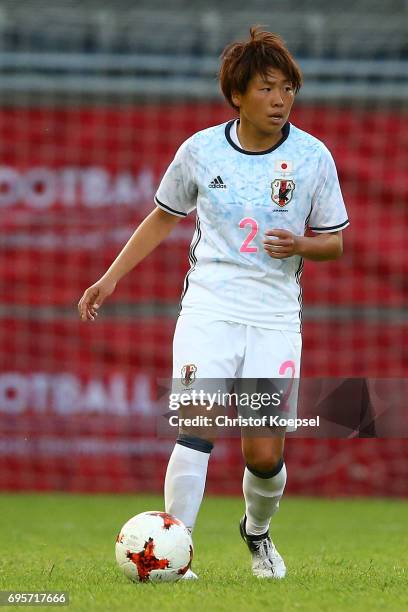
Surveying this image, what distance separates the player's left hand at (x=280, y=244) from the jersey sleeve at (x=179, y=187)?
49 cm

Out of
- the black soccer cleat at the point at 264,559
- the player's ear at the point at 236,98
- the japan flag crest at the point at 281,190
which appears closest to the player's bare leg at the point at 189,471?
the black soccer cleat at the point at 264,559

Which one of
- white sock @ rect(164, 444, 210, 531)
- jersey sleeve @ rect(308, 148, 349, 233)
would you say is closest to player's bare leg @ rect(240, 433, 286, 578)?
white sock @ rect(164, 444, 210, 531)

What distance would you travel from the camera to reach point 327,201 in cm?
477

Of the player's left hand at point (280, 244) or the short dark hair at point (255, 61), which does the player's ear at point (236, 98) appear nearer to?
the short dark hair at point (255, 61)

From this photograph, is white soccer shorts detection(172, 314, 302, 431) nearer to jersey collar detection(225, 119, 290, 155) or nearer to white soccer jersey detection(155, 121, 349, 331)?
white soccer jersey detection(155, 121, 349, 331)

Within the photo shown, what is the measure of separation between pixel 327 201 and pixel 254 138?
1.18 ft

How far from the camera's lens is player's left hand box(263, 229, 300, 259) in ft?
14.6

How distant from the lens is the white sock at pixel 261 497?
15.6ft

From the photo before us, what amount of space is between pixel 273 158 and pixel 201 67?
571 cm

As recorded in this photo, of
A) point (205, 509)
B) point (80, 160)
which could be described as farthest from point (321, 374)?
point (80, 160)

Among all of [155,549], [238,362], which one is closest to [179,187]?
[238,362]

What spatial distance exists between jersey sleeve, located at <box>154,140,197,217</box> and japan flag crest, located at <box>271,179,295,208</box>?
13.3 inches

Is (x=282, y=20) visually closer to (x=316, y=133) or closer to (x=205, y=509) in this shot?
(x=316, y=133)

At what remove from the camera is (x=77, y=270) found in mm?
9852
